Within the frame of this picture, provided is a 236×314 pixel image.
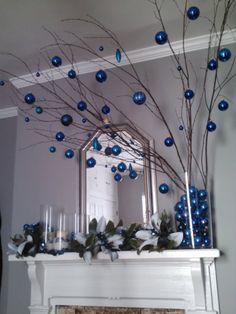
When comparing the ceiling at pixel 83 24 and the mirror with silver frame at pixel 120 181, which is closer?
the ceiling at pixel 83 24

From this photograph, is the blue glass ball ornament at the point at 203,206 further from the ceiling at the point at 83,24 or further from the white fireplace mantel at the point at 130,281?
the ceiling at the point at 83,24

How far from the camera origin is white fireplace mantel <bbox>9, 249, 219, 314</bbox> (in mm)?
1683

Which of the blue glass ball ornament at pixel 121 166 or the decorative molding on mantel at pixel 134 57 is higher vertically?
the decorative molding on mantel at pixel 134 57

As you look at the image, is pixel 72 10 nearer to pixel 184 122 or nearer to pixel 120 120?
pixel 120 120

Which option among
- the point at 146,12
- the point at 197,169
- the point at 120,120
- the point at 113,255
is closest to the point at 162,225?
the point at 113,255

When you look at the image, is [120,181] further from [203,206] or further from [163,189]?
[203,206]

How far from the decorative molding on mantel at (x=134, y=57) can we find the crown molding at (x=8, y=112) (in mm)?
548

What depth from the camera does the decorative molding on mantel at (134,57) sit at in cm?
206

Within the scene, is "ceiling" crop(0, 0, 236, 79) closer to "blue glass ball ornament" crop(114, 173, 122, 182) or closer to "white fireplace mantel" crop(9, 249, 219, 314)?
"blue glass ball ornament" crop(114, 173, 122, 182)

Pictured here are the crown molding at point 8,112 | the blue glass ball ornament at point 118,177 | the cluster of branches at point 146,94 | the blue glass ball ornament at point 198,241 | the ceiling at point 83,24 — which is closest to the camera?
the blue glass ball ornament at point 198,241

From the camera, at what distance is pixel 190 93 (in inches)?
64.7

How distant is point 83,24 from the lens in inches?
75.1

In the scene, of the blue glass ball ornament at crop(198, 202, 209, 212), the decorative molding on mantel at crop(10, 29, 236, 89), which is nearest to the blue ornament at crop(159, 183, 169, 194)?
the blue glass ball ornament at crop(198, 202, 209, 212)

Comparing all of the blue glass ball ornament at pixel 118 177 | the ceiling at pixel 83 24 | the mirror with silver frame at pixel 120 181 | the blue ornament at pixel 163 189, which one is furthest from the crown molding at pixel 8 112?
the blue ornament at pixel 163 189
